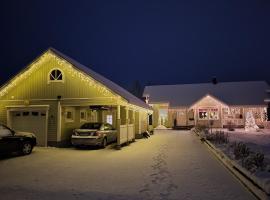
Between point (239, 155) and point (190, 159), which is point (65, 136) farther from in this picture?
point (239, 155)

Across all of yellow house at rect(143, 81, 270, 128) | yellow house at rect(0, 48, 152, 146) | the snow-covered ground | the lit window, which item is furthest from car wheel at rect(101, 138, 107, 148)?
yellow house at rect(143, 81, 270, 128)

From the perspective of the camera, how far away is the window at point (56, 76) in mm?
18641

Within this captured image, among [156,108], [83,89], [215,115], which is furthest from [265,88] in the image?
[83,89]

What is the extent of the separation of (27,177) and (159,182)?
424 cm

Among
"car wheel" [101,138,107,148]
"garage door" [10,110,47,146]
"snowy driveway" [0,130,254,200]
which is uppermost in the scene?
"garage door" [10,110,47,146]

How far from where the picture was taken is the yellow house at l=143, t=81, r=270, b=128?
132 ft

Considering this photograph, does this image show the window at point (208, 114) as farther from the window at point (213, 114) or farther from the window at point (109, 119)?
the window at point (109, 119)

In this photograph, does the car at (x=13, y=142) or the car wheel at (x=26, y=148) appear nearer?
the car at (x=13, y=142)

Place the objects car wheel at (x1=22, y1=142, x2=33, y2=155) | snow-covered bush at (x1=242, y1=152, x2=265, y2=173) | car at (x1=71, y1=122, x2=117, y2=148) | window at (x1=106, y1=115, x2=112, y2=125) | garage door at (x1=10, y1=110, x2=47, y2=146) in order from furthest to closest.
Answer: window at (x1=106, y1=115, x2=112, y2=125)
garage door at (x1=10, y1=110, x2=47, y2=146)
car at (x1=71, y1=122, x2=117, y2=148)
car wheel at (x1=22, y1=142, x2=33, y2=155)
snow-covered bush at (x1=242, y1=152, x2=265, y2=173)

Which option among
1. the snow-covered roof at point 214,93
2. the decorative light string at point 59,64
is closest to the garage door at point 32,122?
the decorative light string at point 59,64

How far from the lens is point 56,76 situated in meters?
18.7

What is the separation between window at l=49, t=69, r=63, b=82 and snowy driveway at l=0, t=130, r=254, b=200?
7628 mm

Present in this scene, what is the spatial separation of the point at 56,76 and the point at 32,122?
3551 mm

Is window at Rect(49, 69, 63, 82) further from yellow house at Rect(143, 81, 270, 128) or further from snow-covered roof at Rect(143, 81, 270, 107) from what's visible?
snow-covered roof at Rect(143, 81, 270, 107)
